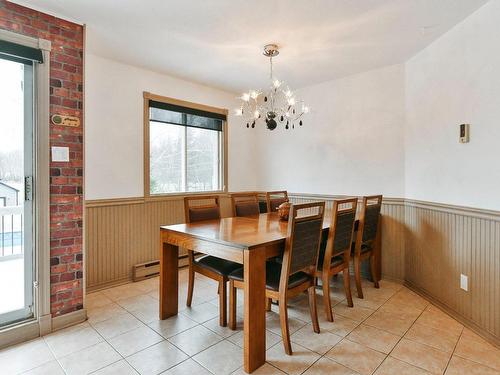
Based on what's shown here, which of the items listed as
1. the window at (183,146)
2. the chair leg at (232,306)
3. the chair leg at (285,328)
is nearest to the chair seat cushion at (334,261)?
the chair leg at (285,328)

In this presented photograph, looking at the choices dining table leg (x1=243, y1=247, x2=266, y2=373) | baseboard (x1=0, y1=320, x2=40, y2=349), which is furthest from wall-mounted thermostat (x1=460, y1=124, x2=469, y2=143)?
baseboard (x1=0, y1=320, x2=40, y2=349)

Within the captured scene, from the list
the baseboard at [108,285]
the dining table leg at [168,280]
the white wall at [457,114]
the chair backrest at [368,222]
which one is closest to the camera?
the white wall at [457,114]

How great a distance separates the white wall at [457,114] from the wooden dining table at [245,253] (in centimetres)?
122

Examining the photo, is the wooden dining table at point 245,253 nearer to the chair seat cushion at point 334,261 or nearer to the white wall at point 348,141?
the chair seat cushion at point 334,261

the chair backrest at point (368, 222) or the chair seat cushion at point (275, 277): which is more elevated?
the chair backrest at point (368, 222)

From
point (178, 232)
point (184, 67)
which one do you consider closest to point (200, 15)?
point (184, 67)

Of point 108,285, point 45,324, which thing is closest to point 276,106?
point 108,285

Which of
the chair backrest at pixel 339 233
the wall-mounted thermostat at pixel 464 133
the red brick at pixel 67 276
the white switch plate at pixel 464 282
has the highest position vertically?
the wall-mounted thermostat at pixel 464 133

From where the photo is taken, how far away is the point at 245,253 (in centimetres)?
183

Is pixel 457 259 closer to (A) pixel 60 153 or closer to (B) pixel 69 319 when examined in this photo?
(B) pixel 69 319

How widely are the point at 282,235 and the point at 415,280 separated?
1.94 m

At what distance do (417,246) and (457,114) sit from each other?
4.58ft

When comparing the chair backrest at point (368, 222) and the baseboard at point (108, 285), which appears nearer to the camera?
the chair backrest at point (368, 222)

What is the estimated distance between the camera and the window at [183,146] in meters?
3.71
